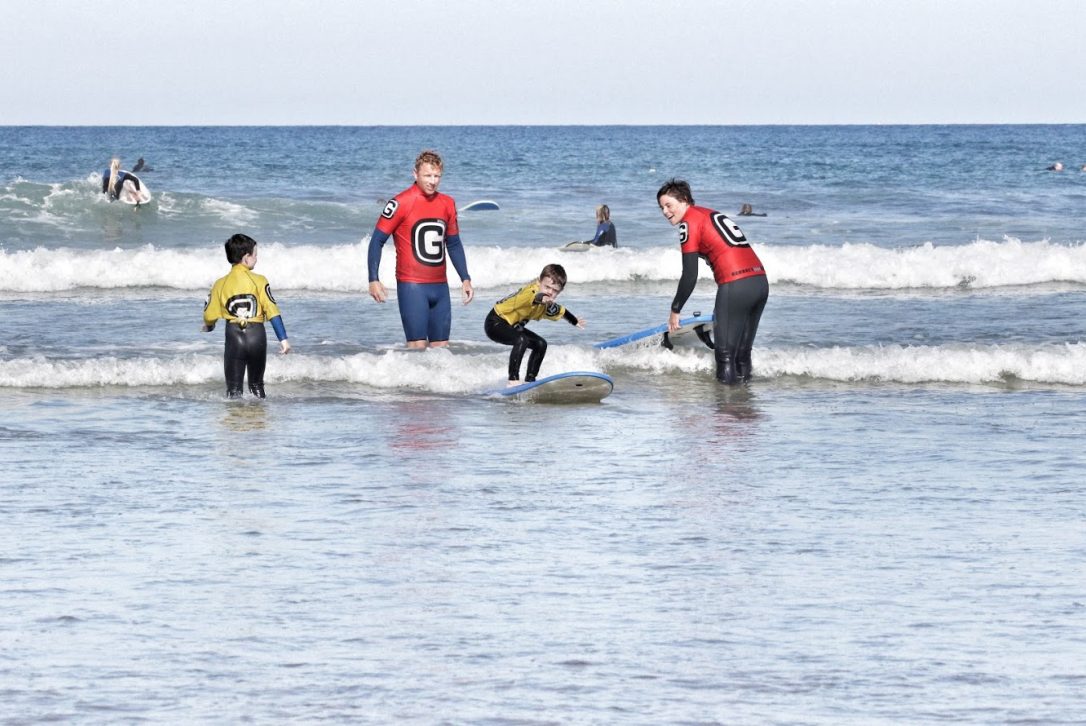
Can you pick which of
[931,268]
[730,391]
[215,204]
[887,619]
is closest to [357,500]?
[887,619]

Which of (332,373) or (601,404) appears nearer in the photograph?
(601,404)

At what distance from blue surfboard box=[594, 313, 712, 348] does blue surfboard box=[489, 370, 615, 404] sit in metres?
2.23

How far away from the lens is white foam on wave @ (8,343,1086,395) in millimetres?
13172

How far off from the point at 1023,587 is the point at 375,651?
2831 millimetres

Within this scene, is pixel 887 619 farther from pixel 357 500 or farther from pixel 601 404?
pixel 601 404

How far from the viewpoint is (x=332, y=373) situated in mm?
13695

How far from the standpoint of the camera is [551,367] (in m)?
14.5

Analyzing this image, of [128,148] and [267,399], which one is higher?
[128,148]

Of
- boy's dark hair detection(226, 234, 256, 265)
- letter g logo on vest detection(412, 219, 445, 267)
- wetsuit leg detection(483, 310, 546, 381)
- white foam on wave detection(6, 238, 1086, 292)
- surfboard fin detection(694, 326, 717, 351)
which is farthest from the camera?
white foam on wave detection(6, 238, 1086, 292)

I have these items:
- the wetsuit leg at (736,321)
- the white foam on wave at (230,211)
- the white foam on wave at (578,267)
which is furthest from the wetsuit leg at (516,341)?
the white foam on wave at (230,211)

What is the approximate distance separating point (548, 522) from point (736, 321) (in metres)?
5.47

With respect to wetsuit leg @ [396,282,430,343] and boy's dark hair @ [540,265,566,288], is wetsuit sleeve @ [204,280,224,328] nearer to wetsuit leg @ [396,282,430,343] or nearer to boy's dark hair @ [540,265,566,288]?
wetsuit leg @ [396,282,430,343]

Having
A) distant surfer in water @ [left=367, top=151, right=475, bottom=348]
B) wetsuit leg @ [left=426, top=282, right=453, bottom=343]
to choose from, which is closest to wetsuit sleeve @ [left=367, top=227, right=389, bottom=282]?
distant surfer in water @ [left=367, top=151, right=475, bottom=348]

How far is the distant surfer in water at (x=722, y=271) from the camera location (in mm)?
12031
